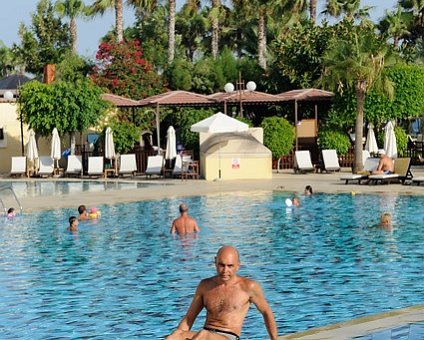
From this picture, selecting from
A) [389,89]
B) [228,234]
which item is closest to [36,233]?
[228,234]

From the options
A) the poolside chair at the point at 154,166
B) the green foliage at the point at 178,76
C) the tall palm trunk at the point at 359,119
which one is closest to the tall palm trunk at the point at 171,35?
the green foliage at the point at 178,76

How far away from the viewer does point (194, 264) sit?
1608 cm

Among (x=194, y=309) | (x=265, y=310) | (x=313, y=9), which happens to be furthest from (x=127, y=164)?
(x=265, y=310)

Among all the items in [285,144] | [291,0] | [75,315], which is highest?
[291,0]

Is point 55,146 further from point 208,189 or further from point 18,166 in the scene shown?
point 208,189

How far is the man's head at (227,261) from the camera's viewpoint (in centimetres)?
717

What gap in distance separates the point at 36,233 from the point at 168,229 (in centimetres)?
276

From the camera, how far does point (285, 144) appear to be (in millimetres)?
36281

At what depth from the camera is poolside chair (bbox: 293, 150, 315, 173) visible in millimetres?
34750

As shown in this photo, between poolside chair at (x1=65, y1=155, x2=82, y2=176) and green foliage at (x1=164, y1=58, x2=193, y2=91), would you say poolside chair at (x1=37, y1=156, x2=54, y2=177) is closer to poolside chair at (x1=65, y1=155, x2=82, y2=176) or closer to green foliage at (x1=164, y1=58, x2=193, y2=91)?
poolside chair at (x1=65, y1=155, x2=82, y2=176)

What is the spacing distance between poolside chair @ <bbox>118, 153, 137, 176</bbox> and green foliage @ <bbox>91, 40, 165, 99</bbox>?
12.0 m

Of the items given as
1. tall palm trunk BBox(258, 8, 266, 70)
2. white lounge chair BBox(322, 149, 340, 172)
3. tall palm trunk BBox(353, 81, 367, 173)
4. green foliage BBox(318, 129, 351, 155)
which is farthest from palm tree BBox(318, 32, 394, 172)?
tall palm trunk BBox(258, 8, 266, 70)

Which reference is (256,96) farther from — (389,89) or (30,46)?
(30,46)

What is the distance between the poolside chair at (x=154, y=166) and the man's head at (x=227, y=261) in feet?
88.5
